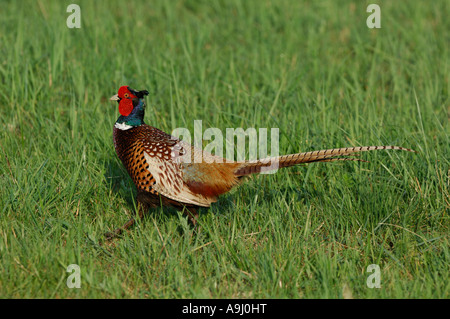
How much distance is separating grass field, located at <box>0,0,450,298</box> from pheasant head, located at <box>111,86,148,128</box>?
1.47ft

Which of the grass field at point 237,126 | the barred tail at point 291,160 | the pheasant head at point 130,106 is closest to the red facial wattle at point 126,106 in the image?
the pheasant head at point 130,106

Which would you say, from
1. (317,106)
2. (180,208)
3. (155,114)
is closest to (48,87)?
(155,114)

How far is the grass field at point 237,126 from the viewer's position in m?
3.26

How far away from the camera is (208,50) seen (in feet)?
18.7

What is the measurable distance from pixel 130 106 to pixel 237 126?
1043mm

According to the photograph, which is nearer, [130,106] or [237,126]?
A: [130,106]

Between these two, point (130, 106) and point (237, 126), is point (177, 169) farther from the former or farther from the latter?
point (237, 126)

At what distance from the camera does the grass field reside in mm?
3260

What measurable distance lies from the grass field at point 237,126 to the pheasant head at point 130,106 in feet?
Answer: 1.47

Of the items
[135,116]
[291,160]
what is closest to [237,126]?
[135,116]

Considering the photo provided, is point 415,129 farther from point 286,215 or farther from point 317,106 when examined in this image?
point 286,215

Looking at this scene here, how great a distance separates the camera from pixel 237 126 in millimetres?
4480

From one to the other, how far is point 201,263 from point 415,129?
214 cm

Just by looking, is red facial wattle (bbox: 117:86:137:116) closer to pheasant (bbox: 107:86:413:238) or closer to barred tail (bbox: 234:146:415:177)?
pheasant (bbox: 107:86:413:238)
